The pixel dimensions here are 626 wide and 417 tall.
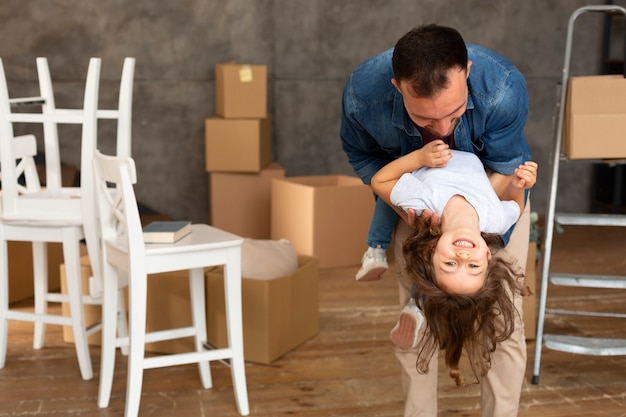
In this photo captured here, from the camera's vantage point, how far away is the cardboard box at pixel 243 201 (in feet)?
17.3

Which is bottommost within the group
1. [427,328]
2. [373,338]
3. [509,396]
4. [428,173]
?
[373,338]

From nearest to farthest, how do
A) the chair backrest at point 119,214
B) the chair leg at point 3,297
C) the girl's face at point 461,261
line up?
1. the girl's face at point 461,261
2. the chair backrest at point 119,214
3. the chair leg at point 3,297

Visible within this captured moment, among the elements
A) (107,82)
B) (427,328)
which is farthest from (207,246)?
(107,82)

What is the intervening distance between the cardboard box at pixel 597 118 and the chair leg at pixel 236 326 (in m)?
1.26

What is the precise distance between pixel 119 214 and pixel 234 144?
250cm

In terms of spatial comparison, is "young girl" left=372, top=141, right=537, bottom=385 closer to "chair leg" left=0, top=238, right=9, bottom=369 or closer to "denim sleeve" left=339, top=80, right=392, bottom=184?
"denim sleeve" left=339, top=80, right=392, bottom=184

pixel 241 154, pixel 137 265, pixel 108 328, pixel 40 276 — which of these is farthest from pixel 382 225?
pixel 241 154

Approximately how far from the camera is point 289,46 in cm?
598

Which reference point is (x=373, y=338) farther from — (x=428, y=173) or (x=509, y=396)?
(x=428, y=173)

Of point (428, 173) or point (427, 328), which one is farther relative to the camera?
point (427, 328)

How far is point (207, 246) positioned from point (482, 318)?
1033 millimetres

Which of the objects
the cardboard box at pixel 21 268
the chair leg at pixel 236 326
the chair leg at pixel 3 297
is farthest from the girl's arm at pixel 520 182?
the cardboard box at pixel 21 268

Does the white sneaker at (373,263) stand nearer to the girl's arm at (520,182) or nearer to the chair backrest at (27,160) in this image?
the girl's arm at (520,182)

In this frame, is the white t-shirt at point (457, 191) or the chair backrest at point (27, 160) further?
the chair backrest at point (27, 160)
